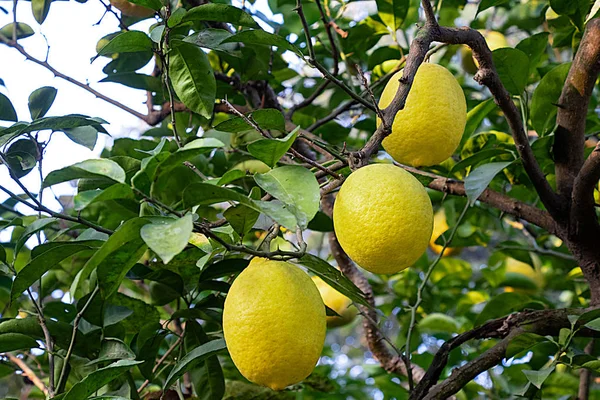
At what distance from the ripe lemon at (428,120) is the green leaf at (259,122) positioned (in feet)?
0.52

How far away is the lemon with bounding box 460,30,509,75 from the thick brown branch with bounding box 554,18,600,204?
27.1 inches

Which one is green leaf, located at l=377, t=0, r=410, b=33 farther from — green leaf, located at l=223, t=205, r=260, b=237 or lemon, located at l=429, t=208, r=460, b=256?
green leaf, located at l=223, t=205, r=260, b=237

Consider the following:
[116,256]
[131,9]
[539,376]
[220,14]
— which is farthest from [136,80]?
[539,376]

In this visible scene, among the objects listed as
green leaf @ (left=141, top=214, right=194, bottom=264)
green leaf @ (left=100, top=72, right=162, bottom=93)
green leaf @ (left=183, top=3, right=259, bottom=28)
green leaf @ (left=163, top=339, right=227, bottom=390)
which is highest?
green leaf @ (left=183, top=3, right=259, bottom=28)

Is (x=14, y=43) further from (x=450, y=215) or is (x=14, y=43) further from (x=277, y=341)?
(x=450, y=215)

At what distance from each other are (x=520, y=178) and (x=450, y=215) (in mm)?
378

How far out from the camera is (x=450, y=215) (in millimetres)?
1694

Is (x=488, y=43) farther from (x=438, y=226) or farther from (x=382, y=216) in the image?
(x=382, y=216)

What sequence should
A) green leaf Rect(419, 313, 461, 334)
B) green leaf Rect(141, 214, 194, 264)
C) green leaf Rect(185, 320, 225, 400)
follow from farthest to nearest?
green leaf Rect(419, 313, 461, 334), green leaf Rect(185, 320, 225, 400), green leaf Rect(141, 214, 194, 264)

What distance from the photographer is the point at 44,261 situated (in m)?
0.79

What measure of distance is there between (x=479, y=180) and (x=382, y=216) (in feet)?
0.92

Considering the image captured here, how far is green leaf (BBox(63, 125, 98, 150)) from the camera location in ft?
3.12

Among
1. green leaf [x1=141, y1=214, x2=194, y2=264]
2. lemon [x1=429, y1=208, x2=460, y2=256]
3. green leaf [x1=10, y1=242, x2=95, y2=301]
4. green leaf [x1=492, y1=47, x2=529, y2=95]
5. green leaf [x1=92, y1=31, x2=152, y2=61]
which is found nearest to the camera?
green leaf [x1=141, y1=214, x2=194, y2=264]

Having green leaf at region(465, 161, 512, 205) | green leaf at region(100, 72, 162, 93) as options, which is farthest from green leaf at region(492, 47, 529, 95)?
green leaf at region(100, 72, 162, 93)
